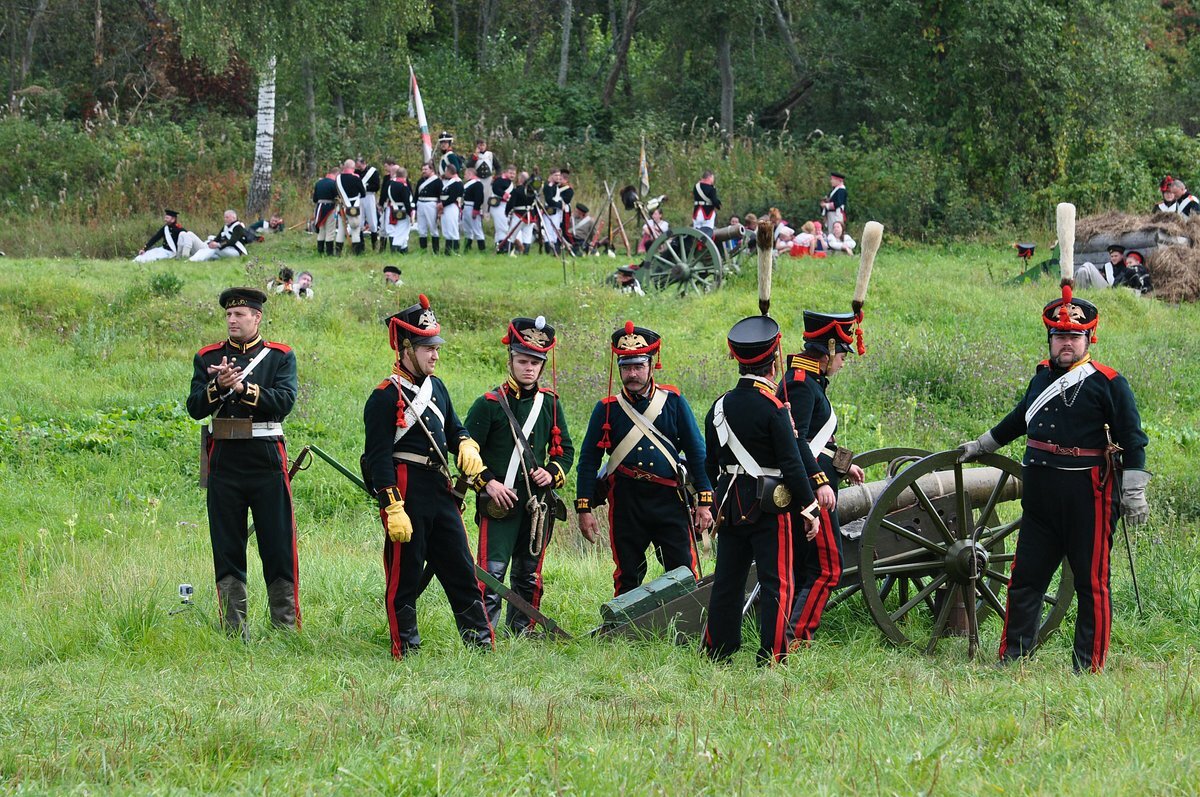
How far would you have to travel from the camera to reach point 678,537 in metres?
7.74

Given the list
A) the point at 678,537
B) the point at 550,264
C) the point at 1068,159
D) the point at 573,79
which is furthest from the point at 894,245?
the point at 678,537

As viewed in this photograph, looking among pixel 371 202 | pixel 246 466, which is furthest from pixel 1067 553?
pixel 371 202

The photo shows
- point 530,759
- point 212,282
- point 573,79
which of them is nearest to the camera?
point 530,759

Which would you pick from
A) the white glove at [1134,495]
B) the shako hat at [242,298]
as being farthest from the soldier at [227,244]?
the white glove at [1134,495]

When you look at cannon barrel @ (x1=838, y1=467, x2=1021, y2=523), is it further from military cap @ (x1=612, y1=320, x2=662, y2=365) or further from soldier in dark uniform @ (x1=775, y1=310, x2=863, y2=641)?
military cap @ (x1=612, y1=320, x2=662, y2=365)

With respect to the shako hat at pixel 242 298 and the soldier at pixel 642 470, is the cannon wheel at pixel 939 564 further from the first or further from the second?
the shako hat at pixel 242 298

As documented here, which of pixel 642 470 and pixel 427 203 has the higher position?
pixel 427 203

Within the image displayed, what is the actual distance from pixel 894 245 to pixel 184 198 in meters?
12.4

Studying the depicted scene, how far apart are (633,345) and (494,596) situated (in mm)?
1560

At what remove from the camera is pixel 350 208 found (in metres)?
22.0

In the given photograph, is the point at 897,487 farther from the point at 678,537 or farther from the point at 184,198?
the point at 184,198

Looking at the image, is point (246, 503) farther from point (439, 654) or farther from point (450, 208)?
point (450, 208)

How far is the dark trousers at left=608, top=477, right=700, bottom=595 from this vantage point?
7711 mm

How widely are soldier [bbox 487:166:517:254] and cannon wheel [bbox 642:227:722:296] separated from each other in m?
4.81
